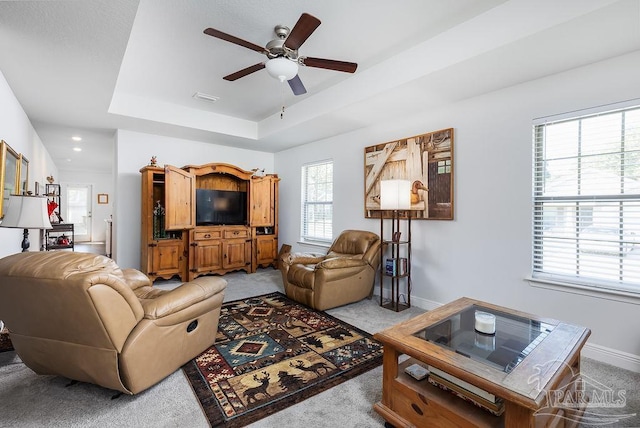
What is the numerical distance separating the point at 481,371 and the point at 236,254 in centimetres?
451

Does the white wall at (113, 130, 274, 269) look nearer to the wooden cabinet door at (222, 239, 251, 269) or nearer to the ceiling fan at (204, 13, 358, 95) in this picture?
the wooden cabinet door at (222, 239, 251, 269)

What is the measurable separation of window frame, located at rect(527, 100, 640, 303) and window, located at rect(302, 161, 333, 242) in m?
2.91

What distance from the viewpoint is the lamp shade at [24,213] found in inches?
95.6

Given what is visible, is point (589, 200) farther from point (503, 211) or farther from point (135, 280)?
point (135, 280)

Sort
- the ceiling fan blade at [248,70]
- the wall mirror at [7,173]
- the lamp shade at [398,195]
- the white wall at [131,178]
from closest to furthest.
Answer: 1. the ceiling fan blade at [248,70]
2. the wall mirror at [7,173]
3. the lamp shade at [398,195]
4. the white wall at [131,178]

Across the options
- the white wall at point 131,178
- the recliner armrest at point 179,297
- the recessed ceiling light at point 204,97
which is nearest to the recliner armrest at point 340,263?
the recliner armrest at point 179,297

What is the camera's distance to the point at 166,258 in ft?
15.2

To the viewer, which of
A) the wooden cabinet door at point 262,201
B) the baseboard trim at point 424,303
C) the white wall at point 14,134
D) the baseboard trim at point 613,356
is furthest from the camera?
the wooden cabinet door at point 262,201

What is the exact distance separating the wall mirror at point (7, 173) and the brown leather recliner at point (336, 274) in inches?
113

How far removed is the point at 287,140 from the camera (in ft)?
17.3

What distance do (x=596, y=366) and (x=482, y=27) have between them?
282 centimetres

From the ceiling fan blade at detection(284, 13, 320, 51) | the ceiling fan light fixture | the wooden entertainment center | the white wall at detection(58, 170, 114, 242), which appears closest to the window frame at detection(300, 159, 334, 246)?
the wooden entertainment center

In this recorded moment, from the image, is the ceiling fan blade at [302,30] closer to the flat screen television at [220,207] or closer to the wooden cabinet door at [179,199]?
the wooden cabinet door at [179,199]

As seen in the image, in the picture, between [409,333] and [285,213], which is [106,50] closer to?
[409,333]
